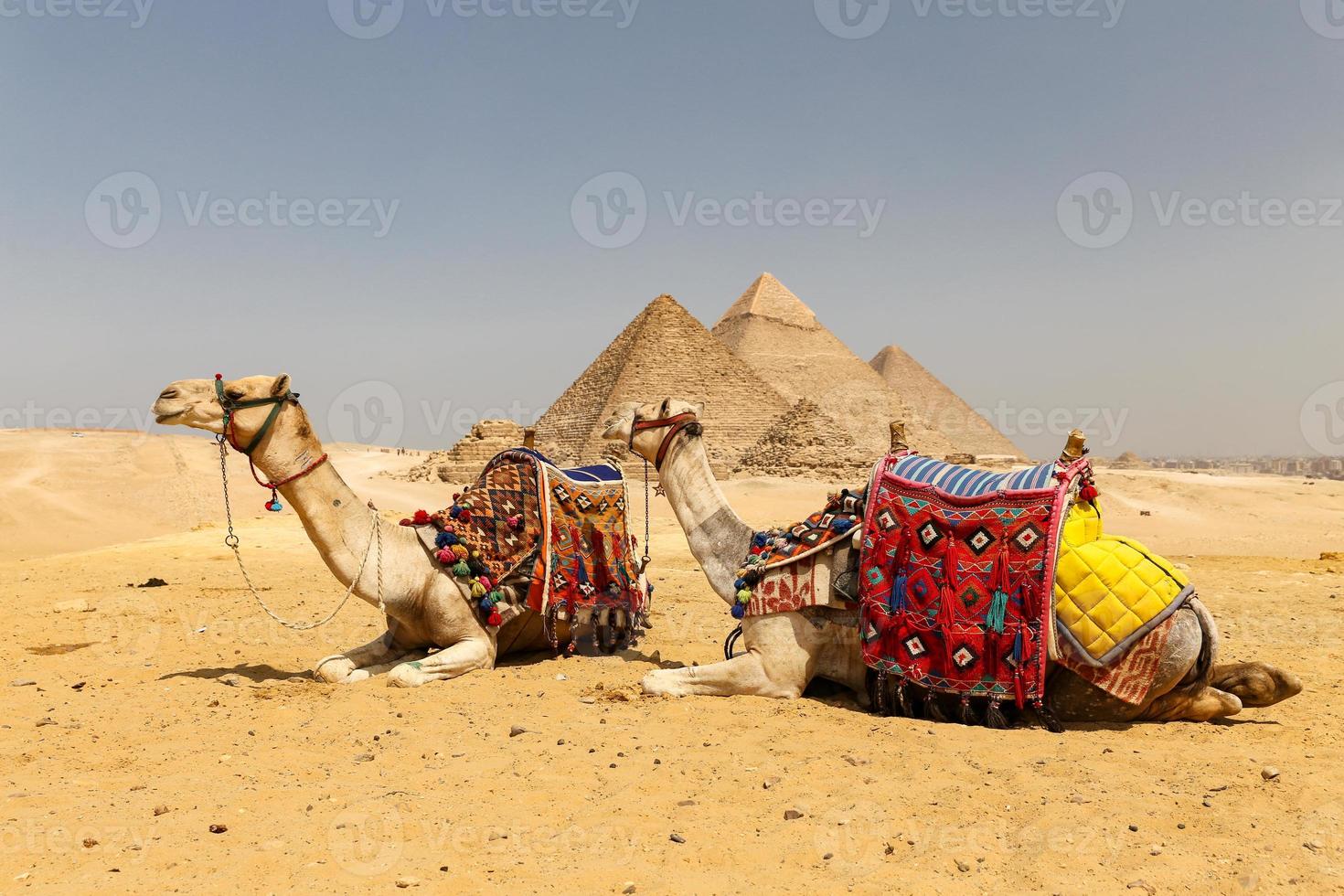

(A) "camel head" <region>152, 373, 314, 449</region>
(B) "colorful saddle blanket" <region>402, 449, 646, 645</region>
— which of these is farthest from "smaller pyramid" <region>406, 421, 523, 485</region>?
(A) "camel head" <region>152, 373, 314, 449</region>

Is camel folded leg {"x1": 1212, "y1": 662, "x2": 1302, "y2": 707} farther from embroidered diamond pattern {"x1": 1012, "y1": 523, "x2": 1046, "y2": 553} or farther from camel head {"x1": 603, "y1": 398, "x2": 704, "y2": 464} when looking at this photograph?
camel head {"x1": 603, "y1": 398, "x2": 704, "y2": 464}

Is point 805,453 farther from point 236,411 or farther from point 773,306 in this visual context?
point 773,306

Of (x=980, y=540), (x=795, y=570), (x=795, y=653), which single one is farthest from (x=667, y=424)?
(x=980, y=540)

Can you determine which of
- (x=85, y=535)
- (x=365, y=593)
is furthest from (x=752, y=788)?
(x=85, y=535)

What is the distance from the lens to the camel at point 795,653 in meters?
3.81

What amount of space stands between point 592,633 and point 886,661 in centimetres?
246

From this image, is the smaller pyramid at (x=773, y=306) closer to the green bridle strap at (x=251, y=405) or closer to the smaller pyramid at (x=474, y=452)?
the smaller pyramid at (x=474, y=452)

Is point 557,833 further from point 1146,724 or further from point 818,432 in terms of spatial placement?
point 818,432

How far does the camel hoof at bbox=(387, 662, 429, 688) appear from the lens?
4.52 m

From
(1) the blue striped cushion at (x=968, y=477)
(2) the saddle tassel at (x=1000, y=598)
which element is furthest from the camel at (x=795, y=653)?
(1) the blue striped cushion at (x=968, y=477)

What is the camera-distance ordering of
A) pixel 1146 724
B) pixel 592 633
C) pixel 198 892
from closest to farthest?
pixel 198 892
pixel 1146 724
pixel 592 633

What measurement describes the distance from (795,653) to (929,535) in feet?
3.04

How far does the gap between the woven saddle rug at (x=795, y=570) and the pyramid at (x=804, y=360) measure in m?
76.2

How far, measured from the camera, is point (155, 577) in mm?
8625
